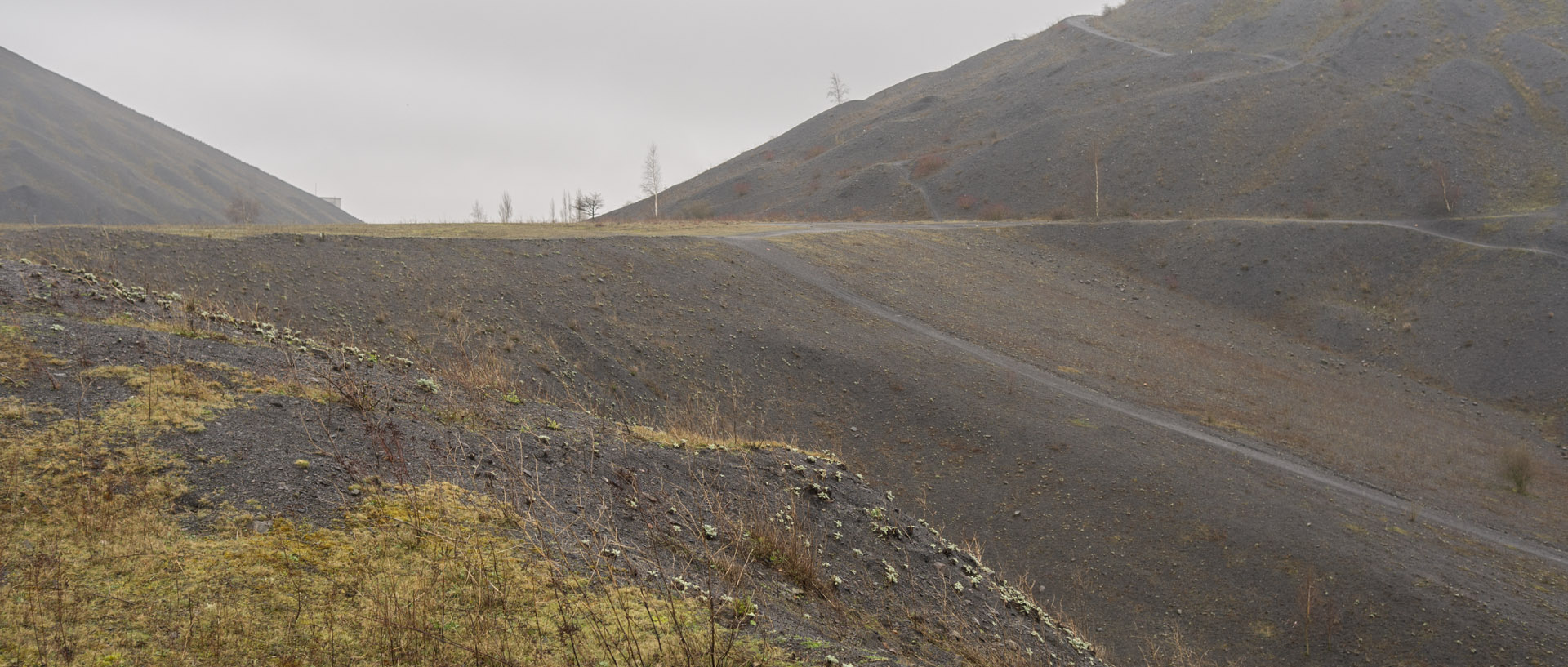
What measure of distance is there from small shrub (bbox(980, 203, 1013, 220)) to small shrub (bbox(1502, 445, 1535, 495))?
96.1 ft

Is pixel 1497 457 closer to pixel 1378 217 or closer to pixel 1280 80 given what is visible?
pixel 1378 217

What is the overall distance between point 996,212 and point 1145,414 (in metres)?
28.5

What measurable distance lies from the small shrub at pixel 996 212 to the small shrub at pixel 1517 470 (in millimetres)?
29281

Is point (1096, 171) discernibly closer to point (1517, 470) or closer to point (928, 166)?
point (928, 166)

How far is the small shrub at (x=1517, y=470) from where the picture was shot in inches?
840

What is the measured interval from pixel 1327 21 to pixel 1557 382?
45271 millimetres

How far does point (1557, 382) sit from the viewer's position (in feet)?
94.4

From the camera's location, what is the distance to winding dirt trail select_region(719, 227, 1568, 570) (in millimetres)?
18172

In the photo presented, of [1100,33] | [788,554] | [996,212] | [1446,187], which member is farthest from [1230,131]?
[788,554]

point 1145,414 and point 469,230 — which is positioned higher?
point 469,230

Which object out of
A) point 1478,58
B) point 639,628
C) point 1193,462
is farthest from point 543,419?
point 1478,58

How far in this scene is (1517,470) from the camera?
21.4m

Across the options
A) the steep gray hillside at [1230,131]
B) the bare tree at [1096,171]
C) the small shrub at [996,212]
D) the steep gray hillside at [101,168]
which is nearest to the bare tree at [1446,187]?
the steep gray hillside at [1230,131]

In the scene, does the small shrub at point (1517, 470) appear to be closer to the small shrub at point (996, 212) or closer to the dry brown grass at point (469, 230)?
the dry brown grass at point (469, 230)
